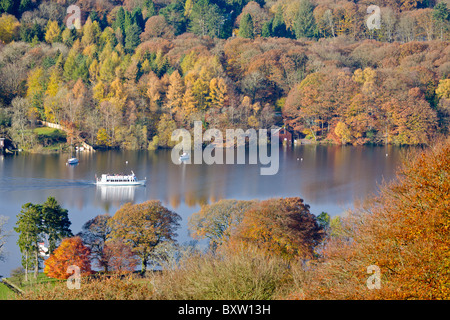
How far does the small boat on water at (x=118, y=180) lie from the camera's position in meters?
18.5

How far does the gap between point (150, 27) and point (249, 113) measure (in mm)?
12823

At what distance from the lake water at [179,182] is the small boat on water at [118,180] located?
35 centimetres

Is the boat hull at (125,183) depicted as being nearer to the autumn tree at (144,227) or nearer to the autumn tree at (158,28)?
the autumn tree at (144,227)

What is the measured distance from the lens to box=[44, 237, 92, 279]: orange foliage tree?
1020 cm

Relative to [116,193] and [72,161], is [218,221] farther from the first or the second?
[72,161]

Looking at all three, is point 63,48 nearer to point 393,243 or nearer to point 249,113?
point 249,113

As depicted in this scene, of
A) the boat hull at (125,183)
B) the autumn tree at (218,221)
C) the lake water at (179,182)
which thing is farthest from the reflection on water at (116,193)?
the autumn tree at (218,221)

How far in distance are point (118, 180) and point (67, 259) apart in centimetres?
853

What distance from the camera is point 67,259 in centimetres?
1027

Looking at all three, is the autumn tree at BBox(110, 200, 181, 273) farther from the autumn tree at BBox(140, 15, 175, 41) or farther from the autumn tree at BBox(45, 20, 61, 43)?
the autumn tree at BBox(140, 15, 175, 41)

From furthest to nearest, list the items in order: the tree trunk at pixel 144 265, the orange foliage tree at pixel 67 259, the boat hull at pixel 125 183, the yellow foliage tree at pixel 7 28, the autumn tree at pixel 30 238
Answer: the yellow foliage tree at pixel 7 28 → the boat hull at pixel 125 183 → the tree trunk at pixel 144 265 → the autumn tree at pixel 30 238 → the orange foliage tree at pixel 67 259

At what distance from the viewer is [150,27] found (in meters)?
38.9

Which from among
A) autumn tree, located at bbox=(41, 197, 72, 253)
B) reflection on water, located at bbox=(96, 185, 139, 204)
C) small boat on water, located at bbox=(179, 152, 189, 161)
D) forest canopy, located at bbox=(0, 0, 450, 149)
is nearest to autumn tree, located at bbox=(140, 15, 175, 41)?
forest canopy, located at bbox=(0, 0, 450, 149)

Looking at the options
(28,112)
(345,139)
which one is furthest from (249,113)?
(28,112)
